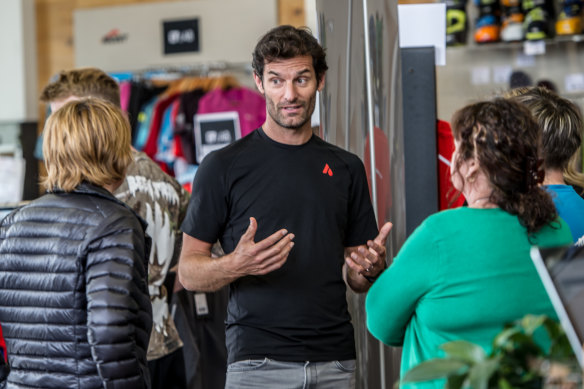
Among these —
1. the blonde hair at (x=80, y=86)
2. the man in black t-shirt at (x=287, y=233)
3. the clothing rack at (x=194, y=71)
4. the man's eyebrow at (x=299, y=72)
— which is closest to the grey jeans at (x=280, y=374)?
the man in black t-shirt at (x=287, y=233)

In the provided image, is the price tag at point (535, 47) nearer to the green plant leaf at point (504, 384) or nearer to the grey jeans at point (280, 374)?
the grey jeans at point (280, 374)

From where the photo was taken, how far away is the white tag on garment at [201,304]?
2.62 meters

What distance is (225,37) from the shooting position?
543 cm

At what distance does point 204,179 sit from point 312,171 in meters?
0.28

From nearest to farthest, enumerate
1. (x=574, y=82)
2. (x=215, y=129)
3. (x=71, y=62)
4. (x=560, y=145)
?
(x=560, y=145), (x=574, y=82), (x=215, y=129), (x=71, y=62)

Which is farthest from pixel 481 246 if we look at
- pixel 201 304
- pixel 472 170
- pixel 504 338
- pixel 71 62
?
pixel 71 62

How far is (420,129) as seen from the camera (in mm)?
2262

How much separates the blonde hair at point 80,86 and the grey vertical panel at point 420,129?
40.8 inches

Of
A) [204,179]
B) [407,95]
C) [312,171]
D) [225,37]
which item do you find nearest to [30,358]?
[204,179]

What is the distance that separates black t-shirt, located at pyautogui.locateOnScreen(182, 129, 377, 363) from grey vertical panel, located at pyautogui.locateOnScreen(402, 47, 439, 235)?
0.51m

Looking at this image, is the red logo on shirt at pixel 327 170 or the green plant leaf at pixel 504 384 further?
the red logo on shirt at pixel 327 170

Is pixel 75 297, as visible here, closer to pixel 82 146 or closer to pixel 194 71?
pixel 82 146

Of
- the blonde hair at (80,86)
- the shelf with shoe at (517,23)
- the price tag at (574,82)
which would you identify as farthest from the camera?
the price tag at (574,82)

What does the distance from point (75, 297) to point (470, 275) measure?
0.88 metres
